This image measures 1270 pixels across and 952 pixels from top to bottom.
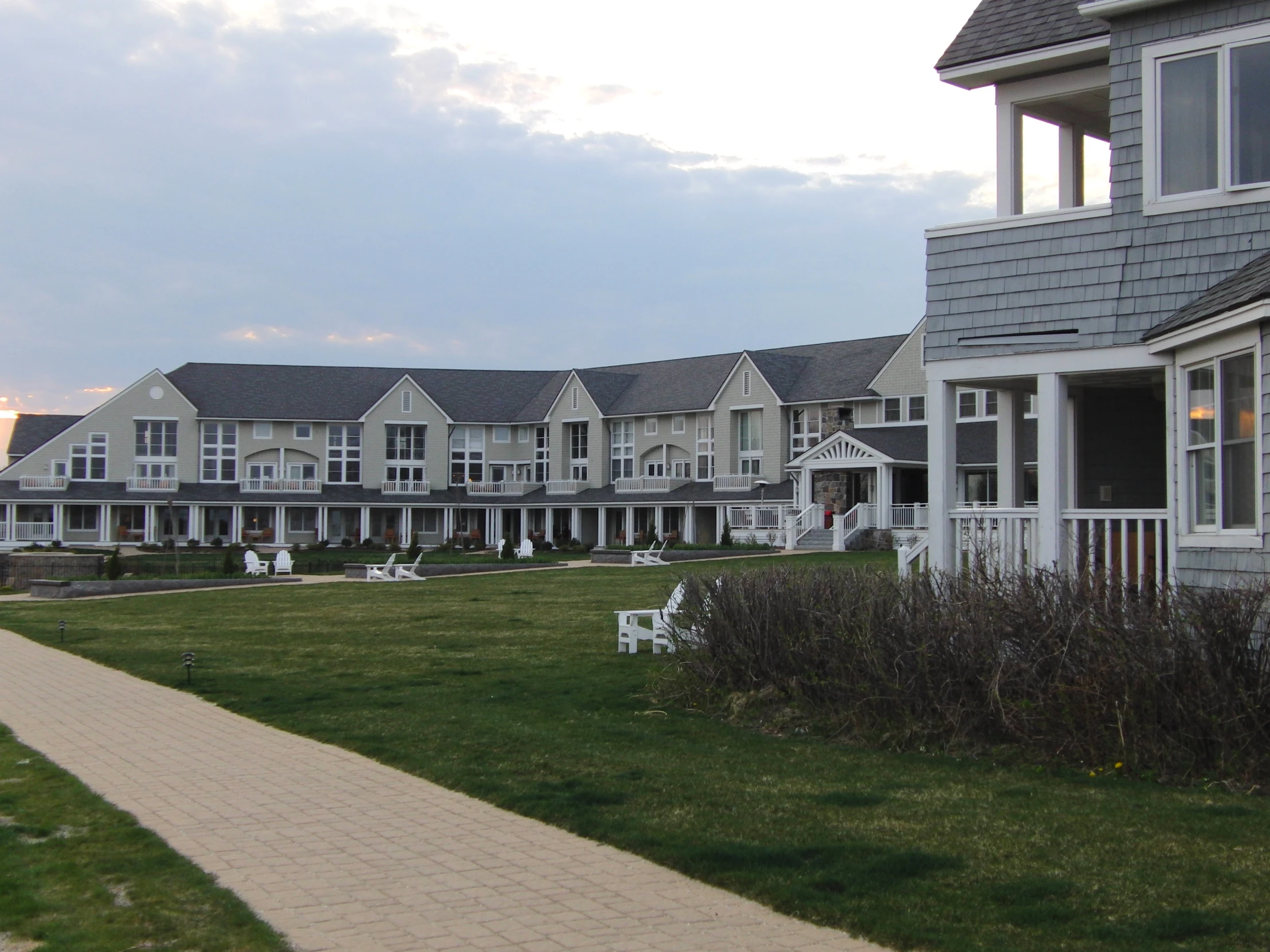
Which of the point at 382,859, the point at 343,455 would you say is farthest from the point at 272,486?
the point at 382,859

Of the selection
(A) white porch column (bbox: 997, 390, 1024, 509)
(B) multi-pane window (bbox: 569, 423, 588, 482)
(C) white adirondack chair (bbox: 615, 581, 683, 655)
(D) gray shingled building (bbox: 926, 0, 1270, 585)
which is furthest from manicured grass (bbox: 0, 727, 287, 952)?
(B) multi-pane window (bbox: 569, 423, 588, 482)

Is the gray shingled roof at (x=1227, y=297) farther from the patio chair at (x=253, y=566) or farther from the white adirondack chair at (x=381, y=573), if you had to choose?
the patio chair at (x=253, y=566)

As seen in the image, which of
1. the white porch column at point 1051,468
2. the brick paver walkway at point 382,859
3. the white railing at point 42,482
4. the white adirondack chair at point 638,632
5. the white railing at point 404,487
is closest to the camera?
the brick paver walkway at point 382,859

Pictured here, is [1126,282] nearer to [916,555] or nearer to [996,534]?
[996,534]

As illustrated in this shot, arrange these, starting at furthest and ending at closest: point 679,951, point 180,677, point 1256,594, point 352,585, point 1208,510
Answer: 1. point 352,585
2. point 180,677
3. point 1208,510
4. point 1256,594
5. point 679,951

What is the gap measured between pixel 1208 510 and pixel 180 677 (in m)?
11.3

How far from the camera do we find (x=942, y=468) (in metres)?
13.1

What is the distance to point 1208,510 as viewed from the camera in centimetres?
1060

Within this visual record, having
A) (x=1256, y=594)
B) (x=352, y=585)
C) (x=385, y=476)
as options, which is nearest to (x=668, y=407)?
(x=385, y=476)

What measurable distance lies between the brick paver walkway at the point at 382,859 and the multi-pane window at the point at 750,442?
47.8 metres

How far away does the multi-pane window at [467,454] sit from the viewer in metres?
69.7

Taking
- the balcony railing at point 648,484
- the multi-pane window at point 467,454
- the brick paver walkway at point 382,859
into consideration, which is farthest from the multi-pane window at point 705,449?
the brick paver walkway at point 382,859

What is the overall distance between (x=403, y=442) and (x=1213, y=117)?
60.6 m

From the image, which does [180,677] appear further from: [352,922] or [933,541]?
[352,922]
